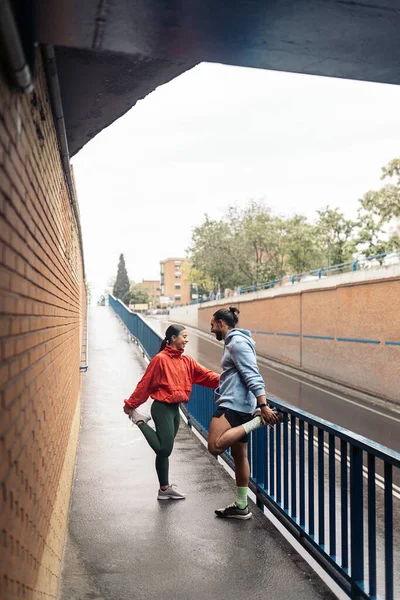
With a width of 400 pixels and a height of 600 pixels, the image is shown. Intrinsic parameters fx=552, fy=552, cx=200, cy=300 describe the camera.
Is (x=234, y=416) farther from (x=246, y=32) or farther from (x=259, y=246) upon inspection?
(x=259, y=246)

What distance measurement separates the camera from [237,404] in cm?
476

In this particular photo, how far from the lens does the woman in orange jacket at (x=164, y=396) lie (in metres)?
5.37

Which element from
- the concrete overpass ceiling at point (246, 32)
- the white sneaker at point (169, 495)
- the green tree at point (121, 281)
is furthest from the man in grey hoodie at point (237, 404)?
the green tree at point (121, 281)

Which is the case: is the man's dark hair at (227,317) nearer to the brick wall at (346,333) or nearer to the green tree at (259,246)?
the brick wall at (346,333)

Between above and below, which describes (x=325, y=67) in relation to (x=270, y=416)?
above

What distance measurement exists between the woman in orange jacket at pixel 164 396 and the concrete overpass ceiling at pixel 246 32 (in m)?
2.61

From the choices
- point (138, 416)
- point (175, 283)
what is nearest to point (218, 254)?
point (138, 416)

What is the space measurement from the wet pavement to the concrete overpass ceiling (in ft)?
11.3

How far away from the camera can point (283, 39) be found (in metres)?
3.32

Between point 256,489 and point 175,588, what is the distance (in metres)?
1.71

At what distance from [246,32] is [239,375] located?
274 cm

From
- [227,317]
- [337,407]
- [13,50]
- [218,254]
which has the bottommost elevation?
[337,407]

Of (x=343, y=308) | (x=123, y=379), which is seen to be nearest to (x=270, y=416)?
(x=123, y=379)

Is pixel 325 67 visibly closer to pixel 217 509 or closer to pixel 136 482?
pixel 217 509
